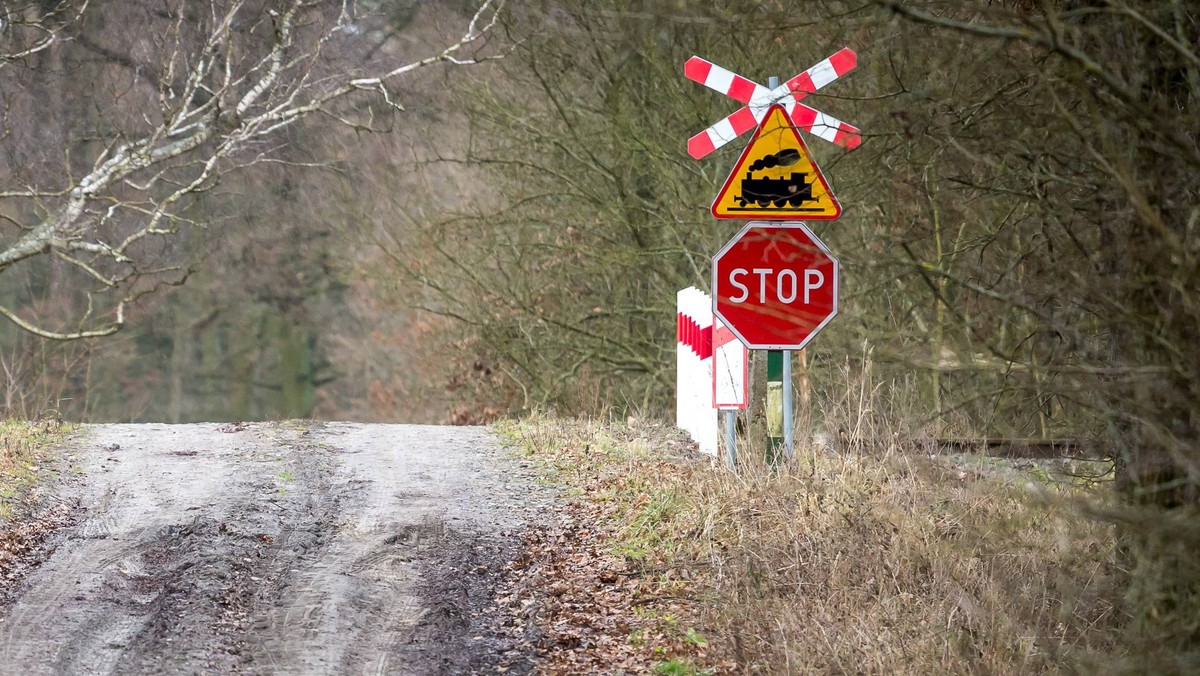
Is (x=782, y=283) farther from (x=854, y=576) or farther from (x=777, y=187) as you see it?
(x=854, y=576)

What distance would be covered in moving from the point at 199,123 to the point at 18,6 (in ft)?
8.15

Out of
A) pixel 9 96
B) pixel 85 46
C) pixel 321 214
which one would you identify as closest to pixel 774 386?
pixel 9 96

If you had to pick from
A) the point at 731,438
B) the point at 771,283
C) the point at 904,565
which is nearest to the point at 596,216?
the point at 731,438

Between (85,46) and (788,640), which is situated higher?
A: (85,46)

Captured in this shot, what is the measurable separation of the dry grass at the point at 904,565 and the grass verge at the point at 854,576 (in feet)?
0.04

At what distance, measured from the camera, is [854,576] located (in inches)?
250

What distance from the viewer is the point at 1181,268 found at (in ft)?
11.0

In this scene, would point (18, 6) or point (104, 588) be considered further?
point (18, 6)

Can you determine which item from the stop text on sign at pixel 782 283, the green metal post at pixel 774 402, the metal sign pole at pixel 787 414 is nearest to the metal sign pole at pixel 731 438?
the green metal post at pixel 774 402

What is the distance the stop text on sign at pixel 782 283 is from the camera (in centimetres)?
788

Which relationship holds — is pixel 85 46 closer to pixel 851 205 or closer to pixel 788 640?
pixel 851 205

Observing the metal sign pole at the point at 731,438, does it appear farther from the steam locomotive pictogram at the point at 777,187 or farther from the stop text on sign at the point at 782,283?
the steam locomotive pictogram at the point at 777,187

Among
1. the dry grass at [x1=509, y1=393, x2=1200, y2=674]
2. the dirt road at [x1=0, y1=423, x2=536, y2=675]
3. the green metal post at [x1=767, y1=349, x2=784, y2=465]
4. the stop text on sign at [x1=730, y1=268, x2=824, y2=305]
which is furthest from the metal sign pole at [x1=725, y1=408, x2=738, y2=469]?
the dirt road at [x1=0, y1=423, x2=536, y2=675]

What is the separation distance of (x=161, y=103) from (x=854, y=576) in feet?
43.7
